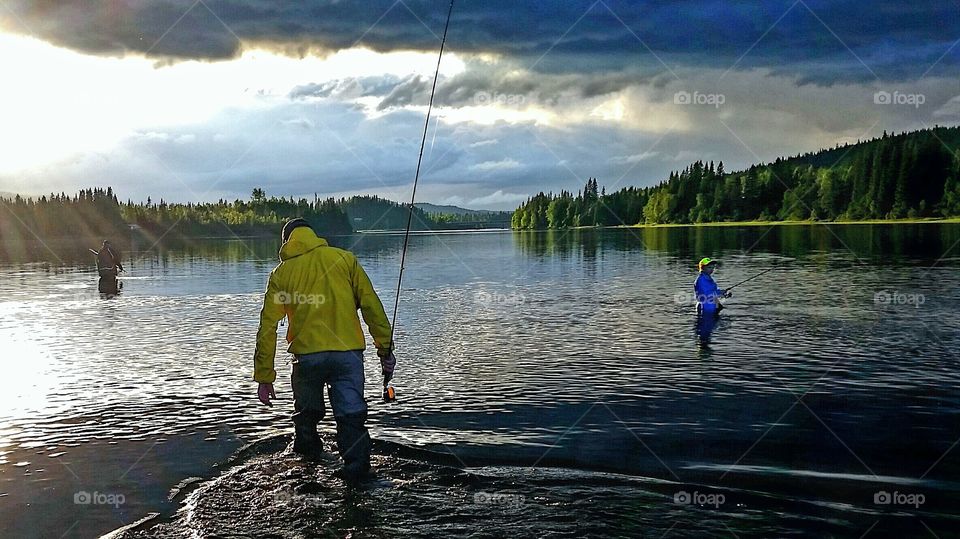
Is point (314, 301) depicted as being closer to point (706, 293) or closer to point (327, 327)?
point (327, 327)

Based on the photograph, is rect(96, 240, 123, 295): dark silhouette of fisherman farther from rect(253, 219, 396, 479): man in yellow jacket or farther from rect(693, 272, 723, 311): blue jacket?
rect(253, 219, 396, 479): man in yellow jacket

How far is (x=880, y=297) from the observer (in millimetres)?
30203

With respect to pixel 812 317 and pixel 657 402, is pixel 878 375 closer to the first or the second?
pixel 657 402

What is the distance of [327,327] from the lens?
31.1 feet

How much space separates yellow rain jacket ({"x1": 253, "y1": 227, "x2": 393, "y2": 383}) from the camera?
372 inches

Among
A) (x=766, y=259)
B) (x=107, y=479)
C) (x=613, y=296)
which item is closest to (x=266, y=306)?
(x=107, y=479)

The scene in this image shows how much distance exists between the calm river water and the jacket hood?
3370 millimetres

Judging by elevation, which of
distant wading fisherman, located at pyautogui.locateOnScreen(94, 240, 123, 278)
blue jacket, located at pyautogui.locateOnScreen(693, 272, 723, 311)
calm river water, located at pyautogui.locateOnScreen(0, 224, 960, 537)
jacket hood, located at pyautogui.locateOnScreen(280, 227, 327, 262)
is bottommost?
calm river water, located at pyautogui.locateOnScreen(0, 224, 960, 537)

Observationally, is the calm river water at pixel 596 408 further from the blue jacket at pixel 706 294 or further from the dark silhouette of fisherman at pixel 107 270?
the dark silhouette of fisherman at pixel 107 270

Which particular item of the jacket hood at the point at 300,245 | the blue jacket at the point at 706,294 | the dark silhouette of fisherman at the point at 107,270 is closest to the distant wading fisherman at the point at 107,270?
the dark silhouette of fisherman at the point at 107,270

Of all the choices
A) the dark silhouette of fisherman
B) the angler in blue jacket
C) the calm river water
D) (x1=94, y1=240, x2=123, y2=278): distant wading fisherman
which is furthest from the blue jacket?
(x1=94, y1=240, x2=123, y2=278): distant wading fisherman

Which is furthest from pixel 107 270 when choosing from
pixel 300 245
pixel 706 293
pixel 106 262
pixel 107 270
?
pixel 300 245

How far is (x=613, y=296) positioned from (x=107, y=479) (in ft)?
86.0

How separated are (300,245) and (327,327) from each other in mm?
1104
